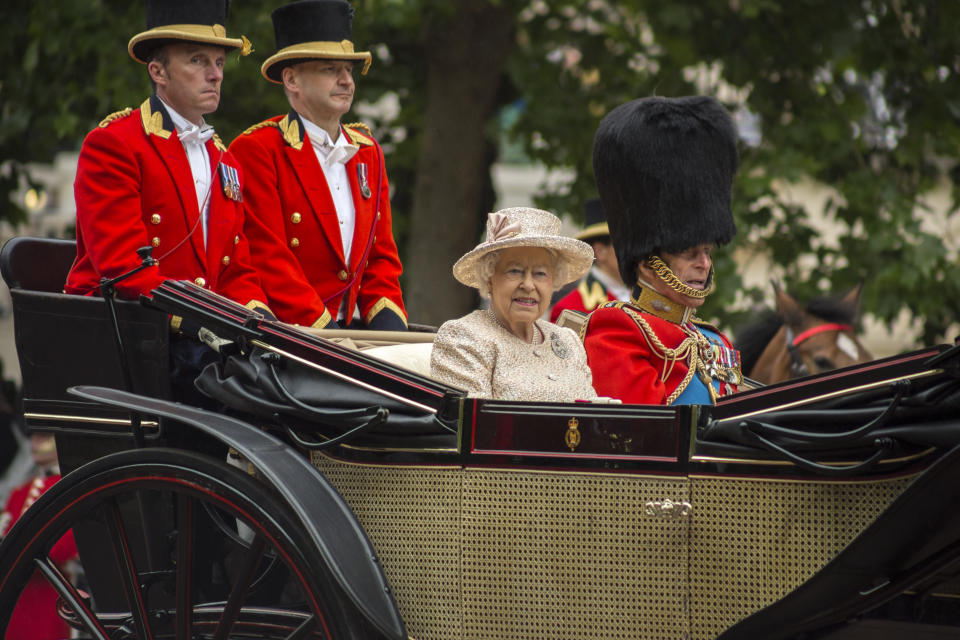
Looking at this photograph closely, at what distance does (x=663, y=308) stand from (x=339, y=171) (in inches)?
47.0

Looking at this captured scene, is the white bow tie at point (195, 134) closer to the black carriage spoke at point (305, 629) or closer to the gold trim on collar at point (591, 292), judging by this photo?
the black carriage spoke at point (305, 629)

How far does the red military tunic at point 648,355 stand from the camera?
10.3ft

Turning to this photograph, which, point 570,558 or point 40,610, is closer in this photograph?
point 570,558

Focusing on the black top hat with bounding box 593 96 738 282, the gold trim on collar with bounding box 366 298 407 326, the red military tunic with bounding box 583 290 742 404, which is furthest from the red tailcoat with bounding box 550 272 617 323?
the red military tunic with bounding box 583 290 742 404

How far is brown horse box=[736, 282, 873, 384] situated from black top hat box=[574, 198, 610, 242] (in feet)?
3.02

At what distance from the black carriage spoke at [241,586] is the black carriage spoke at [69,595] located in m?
0.36

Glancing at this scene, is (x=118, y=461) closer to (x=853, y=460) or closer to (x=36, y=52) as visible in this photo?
(x=853, y=460)

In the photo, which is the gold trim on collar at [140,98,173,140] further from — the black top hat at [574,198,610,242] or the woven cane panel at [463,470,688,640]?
the black top hat at [574,198,610,242]

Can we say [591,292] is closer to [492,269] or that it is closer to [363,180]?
[363,180]

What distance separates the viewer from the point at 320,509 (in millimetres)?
2611

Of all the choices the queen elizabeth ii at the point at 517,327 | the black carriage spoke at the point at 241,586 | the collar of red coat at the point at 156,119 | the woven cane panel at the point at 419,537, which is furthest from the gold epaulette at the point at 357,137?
the black carriage spoke at the point at 241,586

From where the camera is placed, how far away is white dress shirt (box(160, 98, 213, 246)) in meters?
3.50

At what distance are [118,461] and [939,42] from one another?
5.85 meters

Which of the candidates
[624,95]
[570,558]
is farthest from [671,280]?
[624,95]
